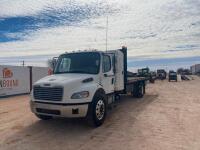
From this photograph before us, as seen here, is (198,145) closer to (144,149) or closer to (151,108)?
(144,149)

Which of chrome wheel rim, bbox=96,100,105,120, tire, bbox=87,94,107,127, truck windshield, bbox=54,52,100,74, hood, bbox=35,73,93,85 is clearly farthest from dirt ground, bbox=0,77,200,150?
truck windshield, bbox=54,52,100,74

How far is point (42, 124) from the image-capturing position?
8875 millimetres

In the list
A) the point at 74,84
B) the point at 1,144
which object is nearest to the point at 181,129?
the point at 74,84

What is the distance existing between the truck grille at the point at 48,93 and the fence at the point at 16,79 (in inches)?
492

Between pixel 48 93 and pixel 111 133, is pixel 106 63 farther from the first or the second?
pixel 111 133

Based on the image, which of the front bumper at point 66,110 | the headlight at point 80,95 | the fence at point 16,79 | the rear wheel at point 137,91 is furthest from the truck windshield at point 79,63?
the fence at point 16,79

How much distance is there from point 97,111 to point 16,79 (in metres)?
14.8

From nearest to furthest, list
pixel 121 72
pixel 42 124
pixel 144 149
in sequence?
pixel 144 149 → pixel 42 124 → pixel 121 72

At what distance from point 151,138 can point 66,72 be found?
13.0 ft

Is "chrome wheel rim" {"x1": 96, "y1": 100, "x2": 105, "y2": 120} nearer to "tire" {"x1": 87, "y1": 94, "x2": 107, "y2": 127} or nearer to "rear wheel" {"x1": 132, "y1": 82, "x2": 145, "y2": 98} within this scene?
"tire" {"x1": 87, "y1": 94, "x2": 107, "y2": 127}

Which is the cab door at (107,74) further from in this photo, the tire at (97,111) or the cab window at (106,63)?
the tire at (97,111)

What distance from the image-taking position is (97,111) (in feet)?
27.2

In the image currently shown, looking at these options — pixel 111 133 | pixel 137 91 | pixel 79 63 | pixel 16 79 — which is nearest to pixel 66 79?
pixel 79 63

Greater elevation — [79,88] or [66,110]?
[79,88]
